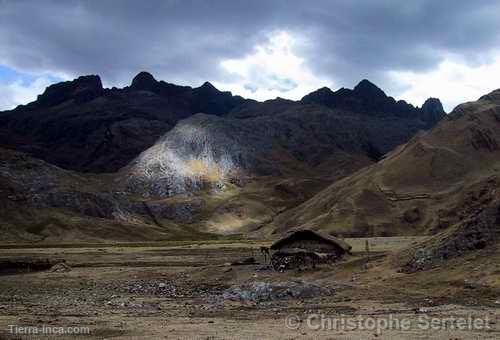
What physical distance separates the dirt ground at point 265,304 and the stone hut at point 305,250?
6.66ft

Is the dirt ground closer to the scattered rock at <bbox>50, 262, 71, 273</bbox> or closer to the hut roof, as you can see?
the hut roof

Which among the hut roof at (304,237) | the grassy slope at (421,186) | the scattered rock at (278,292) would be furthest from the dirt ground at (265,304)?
the grassy slope at (421,186)

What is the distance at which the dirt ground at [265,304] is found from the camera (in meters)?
23.0

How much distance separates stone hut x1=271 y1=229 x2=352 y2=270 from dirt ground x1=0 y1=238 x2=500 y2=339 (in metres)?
2.03

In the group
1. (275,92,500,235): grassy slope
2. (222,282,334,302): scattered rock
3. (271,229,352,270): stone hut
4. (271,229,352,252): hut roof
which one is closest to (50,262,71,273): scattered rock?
(271,229,352,270): stone hut

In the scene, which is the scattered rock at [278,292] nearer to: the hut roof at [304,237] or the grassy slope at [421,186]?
the hut roof at [304,237]

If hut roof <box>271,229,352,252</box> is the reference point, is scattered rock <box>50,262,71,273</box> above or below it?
below

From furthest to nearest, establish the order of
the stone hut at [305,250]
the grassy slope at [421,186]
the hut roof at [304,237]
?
the grassy slope at [421,186], the hut roof at [304,237], the stone hut at [305,250]

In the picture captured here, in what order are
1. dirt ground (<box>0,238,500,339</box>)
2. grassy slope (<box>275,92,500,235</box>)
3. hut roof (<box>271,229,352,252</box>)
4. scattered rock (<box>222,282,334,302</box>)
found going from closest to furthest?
1. dirt ground (<box>0,238,500,339</box>)
2. scattered rock (<box>222,282,334,302</box>)
3. hut roof (<box>271,229,352,252</box>)
4. grassy slope (<box>275,92,500,235</box>)

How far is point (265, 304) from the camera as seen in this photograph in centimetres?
3356

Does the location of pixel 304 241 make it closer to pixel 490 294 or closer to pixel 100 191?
pixel 490 294

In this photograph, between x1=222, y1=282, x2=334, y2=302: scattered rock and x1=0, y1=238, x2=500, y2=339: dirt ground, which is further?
Answer: x1=222, y1=282, x2=334, y2=302: scattered rock

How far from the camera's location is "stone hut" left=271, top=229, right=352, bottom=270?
2034 inches

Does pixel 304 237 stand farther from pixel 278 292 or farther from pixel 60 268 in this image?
pixel 60 268
